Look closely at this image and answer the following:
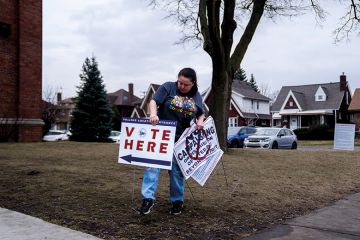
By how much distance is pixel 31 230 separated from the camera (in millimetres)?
4391

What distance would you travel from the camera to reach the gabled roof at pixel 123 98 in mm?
85488

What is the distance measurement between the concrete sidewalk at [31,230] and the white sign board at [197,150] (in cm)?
164

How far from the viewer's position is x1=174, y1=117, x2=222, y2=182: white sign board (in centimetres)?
543

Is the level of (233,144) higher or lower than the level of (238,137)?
lower

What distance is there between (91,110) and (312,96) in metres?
32.1

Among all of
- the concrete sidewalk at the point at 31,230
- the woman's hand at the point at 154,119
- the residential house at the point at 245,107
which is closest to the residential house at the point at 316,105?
the residential house at the point at 245,107

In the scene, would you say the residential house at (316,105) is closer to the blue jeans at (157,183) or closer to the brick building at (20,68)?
the brick building at (20,68)

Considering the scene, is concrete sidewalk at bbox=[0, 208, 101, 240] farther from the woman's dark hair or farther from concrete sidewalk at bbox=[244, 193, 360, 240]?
the woman's dark hair

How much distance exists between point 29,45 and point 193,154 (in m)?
13.7

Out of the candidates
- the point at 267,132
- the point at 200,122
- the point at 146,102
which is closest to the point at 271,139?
the point at 267,132

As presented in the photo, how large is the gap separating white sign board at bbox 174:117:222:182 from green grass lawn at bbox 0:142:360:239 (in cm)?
52

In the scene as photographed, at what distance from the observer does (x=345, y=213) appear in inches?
Answer: 250

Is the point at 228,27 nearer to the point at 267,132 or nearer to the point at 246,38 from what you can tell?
the point at 246,38

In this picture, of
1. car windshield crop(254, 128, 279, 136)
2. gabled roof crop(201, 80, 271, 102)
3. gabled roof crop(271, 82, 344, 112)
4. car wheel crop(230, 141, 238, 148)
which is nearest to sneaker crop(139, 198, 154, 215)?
car windshield crop(254, 128, 279, 136)
